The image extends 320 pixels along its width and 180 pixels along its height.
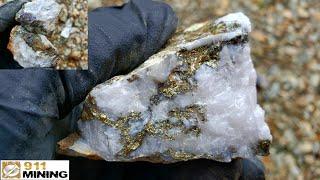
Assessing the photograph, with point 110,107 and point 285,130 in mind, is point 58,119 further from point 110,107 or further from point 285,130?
point 285,130

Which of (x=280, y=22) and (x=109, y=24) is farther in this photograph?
(x=280, y=22)

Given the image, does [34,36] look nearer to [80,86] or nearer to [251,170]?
[80,86]

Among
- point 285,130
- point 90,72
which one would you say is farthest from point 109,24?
point 285,130

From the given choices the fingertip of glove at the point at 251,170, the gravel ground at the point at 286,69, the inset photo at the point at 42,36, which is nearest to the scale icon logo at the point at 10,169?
the inset photo at the point at 42,36

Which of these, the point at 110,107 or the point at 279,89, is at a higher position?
the point at 110,107

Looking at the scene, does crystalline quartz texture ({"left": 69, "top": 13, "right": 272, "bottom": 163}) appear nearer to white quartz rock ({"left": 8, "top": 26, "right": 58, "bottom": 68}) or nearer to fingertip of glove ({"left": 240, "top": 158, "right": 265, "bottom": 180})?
white quartz rock ({"left": 8, "top": 26, "right": 58, "bottom": 68})

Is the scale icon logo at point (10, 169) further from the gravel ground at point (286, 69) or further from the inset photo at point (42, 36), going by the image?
the gravel ground at point (286, 69)

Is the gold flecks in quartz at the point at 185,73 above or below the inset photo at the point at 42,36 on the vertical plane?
below
